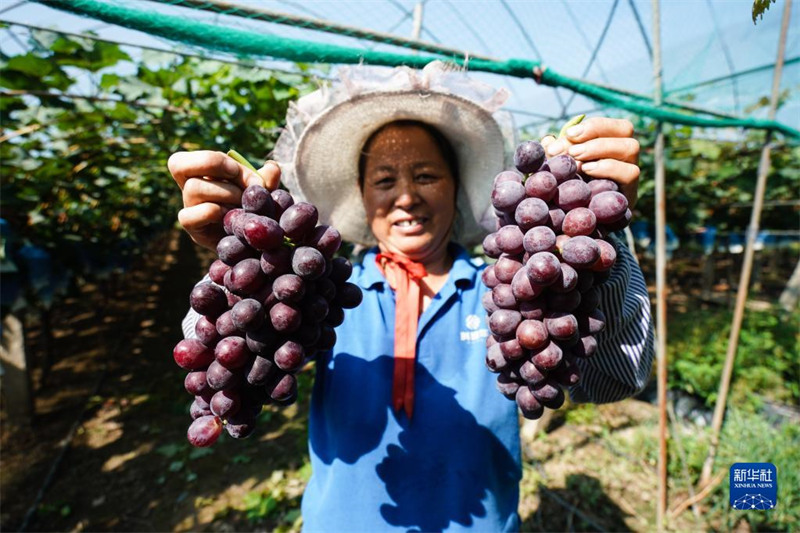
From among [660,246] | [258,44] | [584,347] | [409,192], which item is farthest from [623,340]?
[660,246]

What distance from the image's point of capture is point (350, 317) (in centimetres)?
173

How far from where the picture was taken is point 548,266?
2.84 feet

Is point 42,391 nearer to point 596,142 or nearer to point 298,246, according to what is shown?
point 298,246

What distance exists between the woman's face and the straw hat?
110mm

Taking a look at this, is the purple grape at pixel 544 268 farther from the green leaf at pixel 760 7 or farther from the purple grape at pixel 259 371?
the purple grape at pixel 259 371

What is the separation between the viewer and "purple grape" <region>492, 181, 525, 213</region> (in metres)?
0.99

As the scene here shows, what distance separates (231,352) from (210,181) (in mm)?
407

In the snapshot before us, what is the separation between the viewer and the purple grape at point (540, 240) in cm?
91

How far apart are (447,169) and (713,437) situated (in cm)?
367

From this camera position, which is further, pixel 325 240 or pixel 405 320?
pixel 405 320

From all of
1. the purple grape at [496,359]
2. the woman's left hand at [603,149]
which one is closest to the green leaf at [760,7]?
the woman's left hand at [603,149]

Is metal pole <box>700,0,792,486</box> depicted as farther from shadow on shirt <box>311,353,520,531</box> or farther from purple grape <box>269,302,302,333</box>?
purple grape <box>269,302,302,333</box>


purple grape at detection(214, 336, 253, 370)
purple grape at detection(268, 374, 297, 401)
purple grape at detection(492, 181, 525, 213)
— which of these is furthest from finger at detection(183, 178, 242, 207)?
purple grape at detection(492, 181, 525, 213)

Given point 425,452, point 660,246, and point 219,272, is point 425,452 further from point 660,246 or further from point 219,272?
point 660,246
